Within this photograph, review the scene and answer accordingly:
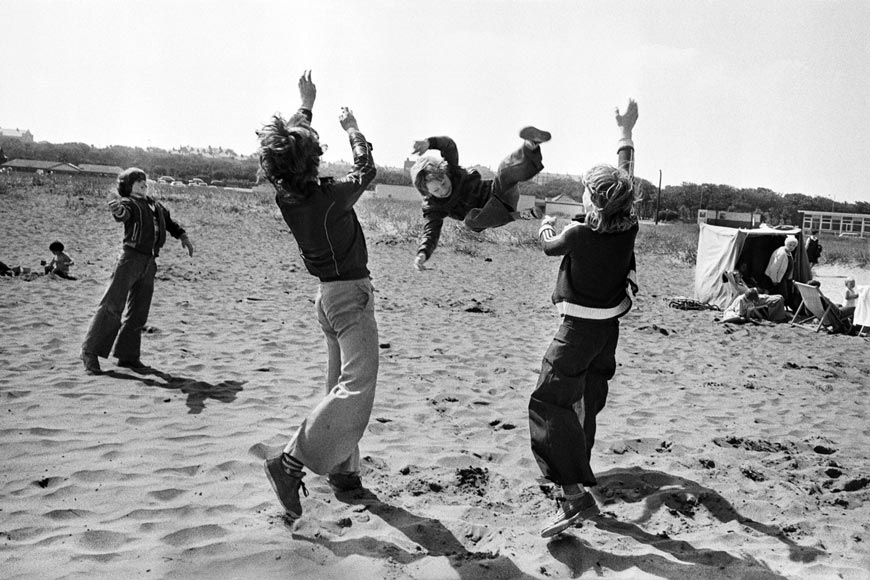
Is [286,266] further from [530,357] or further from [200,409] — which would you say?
[200,409]

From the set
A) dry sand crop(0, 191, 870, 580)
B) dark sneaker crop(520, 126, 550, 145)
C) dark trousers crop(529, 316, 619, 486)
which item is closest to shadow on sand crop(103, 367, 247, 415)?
dry sand crop(0, 191, 870, 580)

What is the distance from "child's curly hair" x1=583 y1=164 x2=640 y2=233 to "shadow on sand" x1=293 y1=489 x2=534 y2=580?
1.76 m

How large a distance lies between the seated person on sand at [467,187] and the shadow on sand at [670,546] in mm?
1863

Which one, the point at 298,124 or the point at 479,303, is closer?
the point at 298,124

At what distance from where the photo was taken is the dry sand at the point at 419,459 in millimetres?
3555

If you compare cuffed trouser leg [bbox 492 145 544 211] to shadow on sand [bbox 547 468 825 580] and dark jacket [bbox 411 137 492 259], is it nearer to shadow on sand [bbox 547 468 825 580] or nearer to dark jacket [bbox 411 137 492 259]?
dark jacket [bbox 411 137 492 259]

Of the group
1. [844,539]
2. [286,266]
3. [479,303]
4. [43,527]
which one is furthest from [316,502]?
[286,266]

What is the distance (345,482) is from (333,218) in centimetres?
164

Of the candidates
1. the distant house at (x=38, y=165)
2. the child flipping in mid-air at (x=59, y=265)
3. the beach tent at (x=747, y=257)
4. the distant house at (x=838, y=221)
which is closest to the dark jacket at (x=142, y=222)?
the child flipping in mid-air at (x=59, y=265)

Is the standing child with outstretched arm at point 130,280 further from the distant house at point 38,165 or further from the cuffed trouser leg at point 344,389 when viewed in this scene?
the distant house at point 38,165

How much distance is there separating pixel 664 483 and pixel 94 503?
344 centimetres

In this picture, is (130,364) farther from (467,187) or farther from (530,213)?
(530,213)

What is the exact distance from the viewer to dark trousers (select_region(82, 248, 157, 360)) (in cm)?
686

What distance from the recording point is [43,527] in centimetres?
363
